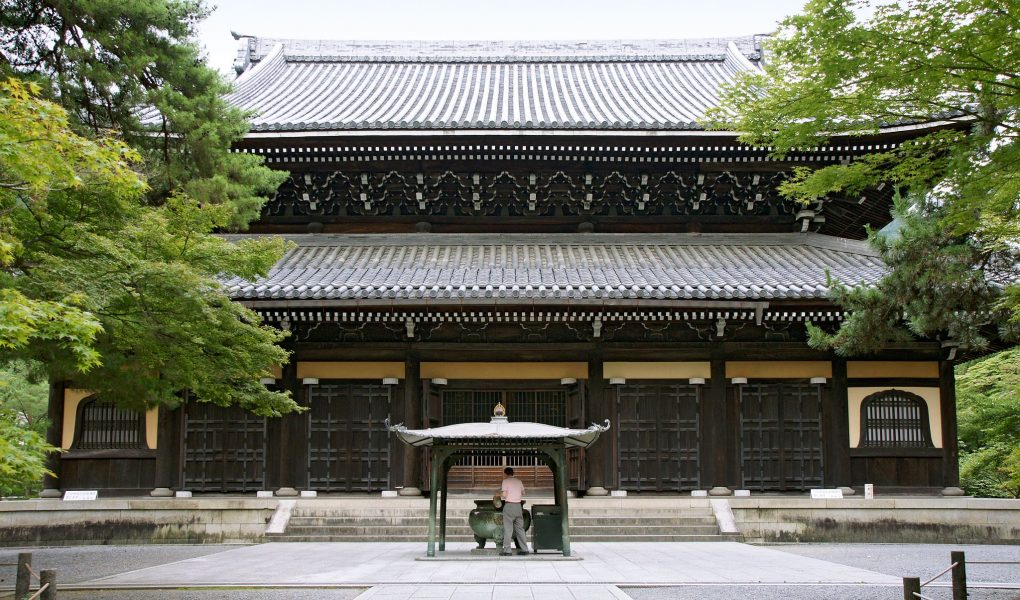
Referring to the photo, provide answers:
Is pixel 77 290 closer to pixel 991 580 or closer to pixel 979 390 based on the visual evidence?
pixel 991 580

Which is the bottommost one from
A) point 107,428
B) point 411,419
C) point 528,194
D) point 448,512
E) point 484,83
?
point 448,512

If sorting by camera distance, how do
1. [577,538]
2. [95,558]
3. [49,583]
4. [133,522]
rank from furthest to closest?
1. [133,522]
2. [577,538]
3. [95,558]
4. [49,583]

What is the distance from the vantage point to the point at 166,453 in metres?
15.8

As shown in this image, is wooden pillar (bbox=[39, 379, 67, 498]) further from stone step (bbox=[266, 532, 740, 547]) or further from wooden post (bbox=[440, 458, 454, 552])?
wooden post (bbox=[440, 458, 454, 552])

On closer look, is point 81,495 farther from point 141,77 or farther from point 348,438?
point 141,77

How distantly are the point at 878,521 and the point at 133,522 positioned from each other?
41.3ft

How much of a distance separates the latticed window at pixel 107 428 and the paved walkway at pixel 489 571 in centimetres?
452

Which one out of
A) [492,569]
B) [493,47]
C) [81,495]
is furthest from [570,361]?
[493,47]

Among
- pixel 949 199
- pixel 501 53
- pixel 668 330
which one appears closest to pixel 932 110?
pixel 949 199

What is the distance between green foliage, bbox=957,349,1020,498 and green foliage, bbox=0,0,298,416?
18837mm

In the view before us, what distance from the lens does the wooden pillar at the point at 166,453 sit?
1566 centimetres

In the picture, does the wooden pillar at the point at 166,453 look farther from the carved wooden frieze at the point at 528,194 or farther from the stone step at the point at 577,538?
the carved wooden frieze at the point at 528,194

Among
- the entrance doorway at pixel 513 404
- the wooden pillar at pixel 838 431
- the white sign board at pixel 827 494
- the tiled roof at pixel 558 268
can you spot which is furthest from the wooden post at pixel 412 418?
the wooden pillar at pixel 838 431

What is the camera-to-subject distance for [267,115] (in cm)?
1884
